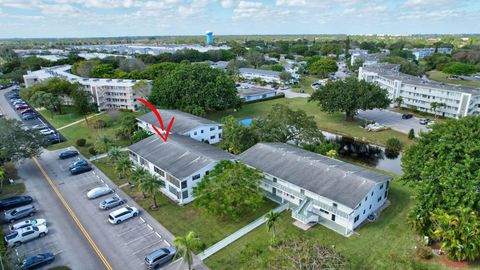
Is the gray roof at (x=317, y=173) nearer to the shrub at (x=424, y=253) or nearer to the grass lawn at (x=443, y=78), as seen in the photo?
the shrub at (x=424, y=253)

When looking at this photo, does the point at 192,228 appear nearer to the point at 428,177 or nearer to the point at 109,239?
the point at 109,239

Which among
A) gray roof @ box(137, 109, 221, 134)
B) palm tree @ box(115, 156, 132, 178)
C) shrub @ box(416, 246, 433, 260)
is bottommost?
shrub @ box(416, 246, 433, 260)

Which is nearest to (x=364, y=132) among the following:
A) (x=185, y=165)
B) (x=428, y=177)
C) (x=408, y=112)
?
(x=408, y=112)

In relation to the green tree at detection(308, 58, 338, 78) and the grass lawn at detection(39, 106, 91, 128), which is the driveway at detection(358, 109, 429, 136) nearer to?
the green tree at detection(308, 58, 338, 78)

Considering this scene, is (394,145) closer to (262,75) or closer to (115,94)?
(115,94)

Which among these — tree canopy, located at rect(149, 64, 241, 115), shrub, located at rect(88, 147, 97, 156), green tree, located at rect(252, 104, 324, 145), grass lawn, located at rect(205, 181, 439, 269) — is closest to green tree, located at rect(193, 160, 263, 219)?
grass lawn, located at rect(205, 181, 439, 269)

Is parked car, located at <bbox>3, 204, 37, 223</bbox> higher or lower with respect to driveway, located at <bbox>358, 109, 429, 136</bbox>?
lower
